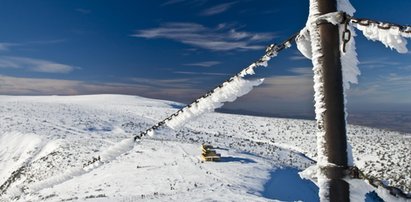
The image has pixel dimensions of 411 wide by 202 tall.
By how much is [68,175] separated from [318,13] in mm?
3819

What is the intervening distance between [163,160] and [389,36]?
2695cm

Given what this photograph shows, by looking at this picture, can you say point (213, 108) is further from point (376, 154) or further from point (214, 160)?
point (376, 154)

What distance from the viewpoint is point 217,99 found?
3414mm

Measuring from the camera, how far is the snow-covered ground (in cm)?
2016

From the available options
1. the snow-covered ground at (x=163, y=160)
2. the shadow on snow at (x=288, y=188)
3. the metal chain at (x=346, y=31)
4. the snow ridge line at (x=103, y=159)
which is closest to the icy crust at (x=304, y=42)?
the metal chain at (x=346, y=31)

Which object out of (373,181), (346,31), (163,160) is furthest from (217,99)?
(163,160)

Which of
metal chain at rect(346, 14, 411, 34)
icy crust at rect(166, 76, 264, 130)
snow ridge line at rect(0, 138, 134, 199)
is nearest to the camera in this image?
metal chain at rect(346, 14, 411, 34)

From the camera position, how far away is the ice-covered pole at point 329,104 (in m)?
2.76

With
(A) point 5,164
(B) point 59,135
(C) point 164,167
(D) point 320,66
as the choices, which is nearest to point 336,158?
(D) point 320,66

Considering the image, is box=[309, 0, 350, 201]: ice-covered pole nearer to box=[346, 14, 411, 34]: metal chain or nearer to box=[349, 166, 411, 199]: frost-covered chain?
box=[349, 166, 411, 199]: frost-covered chain

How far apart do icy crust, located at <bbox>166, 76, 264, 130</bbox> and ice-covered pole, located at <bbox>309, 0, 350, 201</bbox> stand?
1.61 ft

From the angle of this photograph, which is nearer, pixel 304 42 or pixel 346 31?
pixel 346 31

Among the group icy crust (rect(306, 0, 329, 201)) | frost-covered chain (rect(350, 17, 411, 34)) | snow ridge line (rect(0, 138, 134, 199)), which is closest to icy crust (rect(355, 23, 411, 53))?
frost-covered chain (rect(350, 17, 411, 34))

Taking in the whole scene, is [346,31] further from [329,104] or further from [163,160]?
[163,160]
